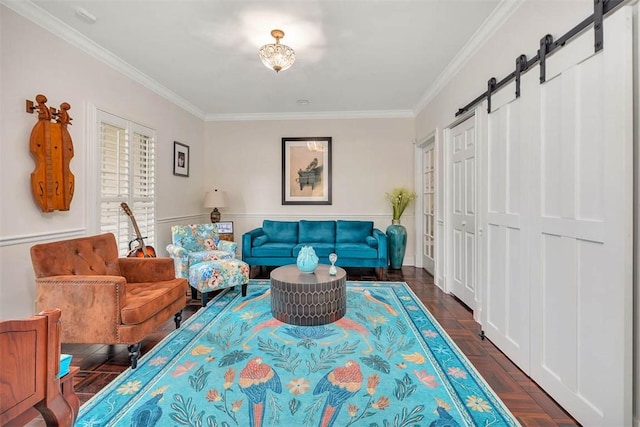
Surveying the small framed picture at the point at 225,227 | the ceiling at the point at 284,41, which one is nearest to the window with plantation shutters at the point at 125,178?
the ceiling at the point at 284,41

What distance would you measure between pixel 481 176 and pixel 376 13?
1666mm

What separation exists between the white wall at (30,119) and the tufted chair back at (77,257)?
1.18 feet

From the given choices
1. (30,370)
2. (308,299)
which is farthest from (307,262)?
(30,370)

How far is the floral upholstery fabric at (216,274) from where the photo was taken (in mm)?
3271

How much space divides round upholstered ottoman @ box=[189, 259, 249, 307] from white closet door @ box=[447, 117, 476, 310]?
2569 millimetres

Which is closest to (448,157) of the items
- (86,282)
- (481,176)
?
(481,176)

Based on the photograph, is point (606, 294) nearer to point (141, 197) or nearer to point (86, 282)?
point (86, 282)

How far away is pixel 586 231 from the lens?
1517mm

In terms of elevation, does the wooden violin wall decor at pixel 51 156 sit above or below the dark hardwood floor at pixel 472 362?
above

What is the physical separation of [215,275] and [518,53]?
348cm

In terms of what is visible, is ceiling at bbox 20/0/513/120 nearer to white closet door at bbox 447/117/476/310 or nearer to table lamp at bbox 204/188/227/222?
white closet door at bbox 447/117/476/310

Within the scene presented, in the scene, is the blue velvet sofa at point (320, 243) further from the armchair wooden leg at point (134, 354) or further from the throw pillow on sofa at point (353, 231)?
the armchair wooden leg at point (134, 354)

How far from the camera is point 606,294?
4.64 feet

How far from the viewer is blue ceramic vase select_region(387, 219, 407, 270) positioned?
490 centimetres
